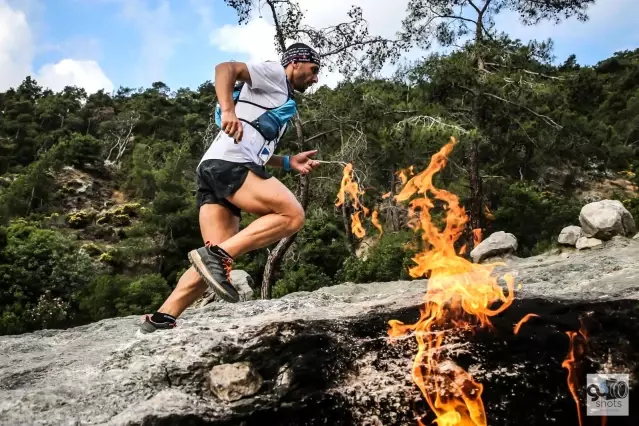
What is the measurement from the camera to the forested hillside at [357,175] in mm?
10609

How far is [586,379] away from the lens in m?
2.11

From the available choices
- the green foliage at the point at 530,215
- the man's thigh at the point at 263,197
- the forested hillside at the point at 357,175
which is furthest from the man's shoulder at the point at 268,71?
the green foliage at the point at 530,215

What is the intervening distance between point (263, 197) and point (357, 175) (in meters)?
7.28

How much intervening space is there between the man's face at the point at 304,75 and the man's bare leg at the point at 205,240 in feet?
2.34

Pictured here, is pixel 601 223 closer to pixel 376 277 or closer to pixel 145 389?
pixel 376 277

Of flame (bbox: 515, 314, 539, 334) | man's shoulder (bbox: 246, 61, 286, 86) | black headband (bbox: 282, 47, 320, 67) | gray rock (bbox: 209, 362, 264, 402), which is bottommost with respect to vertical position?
gray rock (bbox: 209, 362, 264, 402)

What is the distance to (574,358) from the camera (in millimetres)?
2287

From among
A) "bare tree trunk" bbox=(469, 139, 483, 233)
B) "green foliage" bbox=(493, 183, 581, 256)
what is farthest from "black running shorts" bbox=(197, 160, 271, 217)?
"green foliage" bbox=(493, 183, 581, 256)

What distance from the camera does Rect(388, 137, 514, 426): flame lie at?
1997 millimetres

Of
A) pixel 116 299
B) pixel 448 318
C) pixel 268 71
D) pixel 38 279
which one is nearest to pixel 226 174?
pixel 268 71

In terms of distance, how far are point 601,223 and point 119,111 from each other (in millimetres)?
45913

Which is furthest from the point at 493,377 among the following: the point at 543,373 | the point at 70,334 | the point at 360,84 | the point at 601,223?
the point at 360,84

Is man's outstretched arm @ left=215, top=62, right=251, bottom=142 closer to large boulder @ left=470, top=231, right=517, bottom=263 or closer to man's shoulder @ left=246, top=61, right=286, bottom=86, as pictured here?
man's shoulder @ left=246, top=61, right=286, bottom=86

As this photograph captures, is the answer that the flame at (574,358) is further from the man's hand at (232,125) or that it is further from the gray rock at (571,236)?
the gray rock at (571,236)
